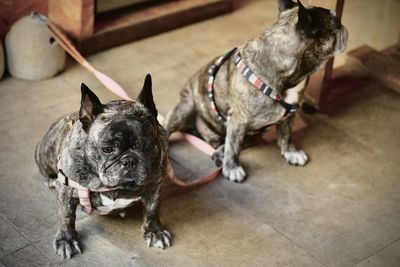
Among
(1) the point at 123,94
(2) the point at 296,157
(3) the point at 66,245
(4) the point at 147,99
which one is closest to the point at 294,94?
(2) the point at 296,157

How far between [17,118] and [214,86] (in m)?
1.37

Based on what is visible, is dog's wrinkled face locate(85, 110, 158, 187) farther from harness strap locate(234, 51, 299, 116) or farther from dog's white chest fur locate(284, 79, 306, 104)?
dog's white chest fur locate(284, 79, 306, 104)

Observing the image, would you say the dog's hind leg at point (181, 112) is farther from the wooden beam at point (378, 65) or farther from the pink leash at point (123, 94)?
the wooden beam at point (378, 65)

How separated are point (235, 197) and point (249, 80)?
0.70 meters

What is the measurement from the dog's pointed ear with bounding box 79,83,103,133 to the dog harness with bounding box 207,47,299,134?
114 cm

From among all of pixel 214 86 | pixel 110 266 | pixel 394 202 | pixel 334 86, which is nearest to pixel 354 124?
pixel 334 86

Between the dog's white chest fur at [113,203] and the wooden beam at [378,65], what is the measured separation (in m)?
2.43

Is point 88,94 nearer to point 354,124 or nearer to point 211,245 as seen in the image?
point 211,245

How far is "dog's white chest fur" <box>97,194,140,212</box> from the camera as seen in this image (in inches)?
136

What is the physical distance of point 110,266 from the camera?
3543mm

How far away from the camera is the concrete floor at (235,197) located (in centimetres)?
369

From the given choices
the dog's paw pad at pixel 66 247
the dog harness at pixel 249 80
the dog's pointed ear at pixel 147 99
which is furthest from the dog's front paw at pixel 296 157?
the dog's paw pad at pixel 66 247

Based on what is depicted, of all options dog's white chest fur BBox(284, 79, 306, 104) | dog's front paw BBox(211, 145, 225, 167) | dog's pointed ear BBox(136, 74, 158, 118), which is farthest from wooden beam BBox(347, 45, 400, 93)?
dog's pointed ear BBox(136, 74, 158, 118)

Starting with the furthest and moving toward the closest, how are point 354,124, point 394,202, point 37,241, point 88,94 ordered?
point 354,124 → point 394,202 → point 37,241 → point 88,94
